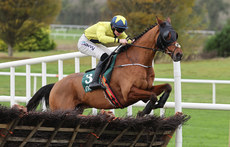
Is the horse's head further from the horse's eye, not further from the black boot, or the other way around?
the black boot

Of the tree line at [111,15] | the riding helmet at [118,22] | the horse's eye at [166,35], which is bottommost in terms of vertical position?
the horse's eye at [166,35]

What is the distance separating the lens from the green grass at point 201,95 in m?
7.30

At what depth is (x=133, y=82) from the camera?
511cm

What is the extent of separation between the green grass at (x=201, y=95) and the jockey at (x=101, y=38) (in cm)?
76

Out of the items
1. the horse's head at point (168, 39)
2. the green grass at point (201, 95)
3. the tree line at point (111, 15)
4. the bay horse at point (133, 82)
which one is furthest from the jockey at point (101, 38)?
the tree line at point (111, 15)

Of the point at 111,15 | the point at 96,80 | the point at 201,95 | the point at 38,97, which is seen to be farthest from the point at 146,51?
the point at 111,15

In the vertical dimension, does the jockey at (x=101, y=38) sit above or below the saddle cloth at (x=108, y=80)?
above

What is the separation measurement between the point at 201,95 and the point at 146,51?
29.5 ft

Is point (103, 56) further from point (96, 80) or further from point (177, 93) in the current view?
point (177, 93)

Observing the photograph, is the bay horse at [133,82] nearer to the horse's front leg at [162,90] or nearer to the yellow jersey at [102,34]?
the horse's front leg at [162,90]

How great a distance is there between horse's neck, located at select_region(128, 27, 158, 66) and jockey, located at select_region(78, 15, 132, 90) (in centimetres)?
15

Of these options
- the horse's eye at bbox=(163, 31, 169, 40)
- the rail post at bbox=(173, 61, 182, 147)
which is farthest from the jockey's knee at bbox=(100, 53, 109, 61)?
the rail post at bbox=(173, 61, 182, 147)

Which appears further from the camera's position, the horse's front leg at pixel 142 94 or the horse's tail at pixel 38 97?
the horse's tail at pixel 38 97

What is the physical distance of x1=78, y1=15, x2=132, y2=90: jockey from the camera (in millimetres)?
5113
